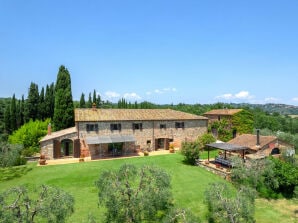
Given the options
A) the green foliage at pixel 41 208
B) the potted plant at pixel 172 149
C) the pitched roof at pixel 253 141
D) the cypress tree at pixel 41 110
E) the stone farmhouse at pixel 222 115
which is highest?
the cypress tree at pixel 41 110

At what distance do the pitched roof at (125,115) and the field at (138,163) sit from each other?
6.95m

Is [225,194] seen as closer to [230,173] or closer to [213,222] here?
[213,222]

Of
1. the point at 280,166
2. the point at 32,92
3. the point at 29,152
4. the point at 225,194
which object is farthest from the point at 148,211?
the point at 32,92

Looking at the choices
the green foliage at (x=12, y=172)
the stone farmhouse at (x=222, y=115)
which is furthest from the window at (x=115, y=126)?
the stone farmhouse at (x=222, y=115)

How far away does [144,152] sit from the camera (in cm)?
3353

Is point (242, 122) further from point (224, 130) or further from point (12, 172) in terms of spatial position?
point (12, 172)

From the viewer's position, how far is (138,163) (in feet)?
92.5

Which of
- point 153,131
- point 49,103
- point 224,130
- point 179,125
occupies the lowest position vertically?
point 224,130

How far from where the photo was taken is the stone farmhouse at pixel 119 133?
105ft

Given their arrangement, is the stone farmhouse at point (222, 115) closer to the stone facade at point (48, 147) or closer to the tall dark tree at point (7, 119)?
the stone facade at point (48, 147)

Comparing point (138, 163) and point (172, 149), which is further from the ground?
point (172, 149)

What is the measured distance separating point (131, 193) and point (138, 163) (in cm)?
1479

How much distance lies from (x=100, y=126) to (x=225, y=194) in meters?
21.4

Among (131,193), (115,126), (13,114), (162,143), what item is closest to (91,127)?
(115,126)
